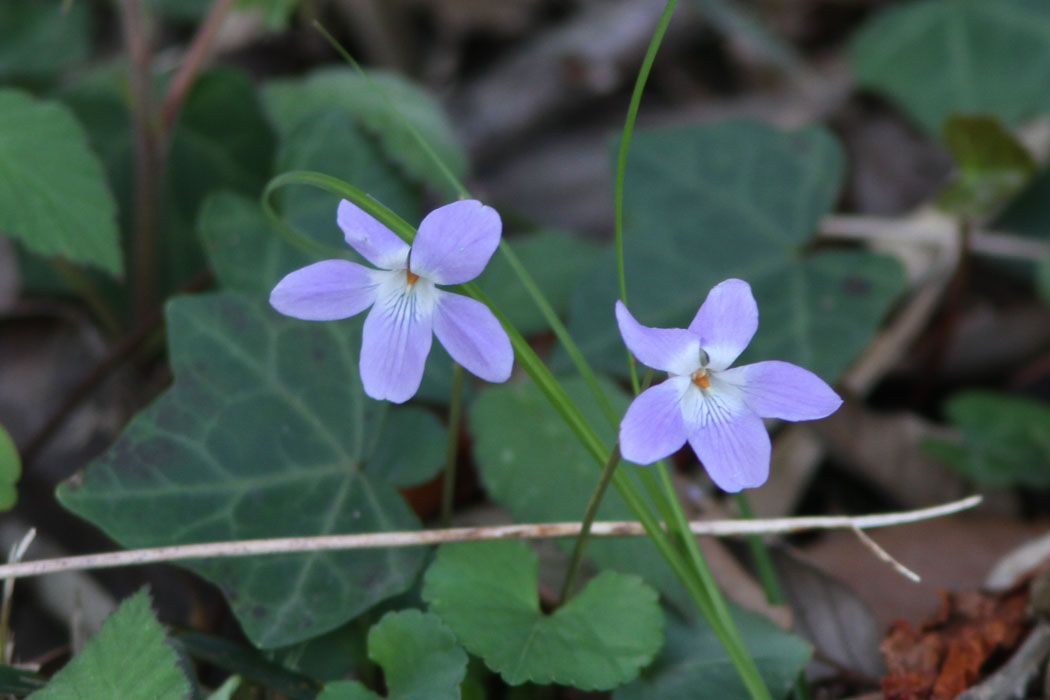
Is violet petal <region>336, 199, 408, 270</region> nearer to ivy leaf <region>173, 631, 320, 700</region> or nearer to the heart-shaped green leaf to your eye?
ivy leaf <region>173, 631, 320, 700</region>

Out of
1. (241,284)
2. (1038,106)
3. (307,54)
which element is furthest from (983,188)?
(307,54)

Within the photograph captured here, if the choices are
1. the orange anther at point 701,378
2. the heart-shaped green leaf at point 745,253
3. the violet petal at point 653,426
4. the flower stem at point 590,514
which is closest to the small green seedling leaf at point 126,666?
the flower stem at point 590,514

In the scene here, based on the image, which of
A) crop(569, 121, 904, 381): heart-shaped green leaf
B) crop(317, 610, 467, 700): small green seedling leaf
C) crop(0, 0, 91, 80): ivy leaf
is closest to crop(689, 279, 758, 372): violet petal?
crop(317, 610, 467, 700): small green seedling leaf

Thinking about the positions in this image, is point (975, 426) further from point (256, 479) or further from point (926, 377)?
point (256, 479)

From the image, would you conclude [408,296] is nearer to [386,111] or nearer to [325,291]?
[325,291]

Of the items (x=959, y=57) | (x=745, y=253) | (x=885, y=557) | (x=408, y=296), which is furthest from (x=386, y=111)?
(x=959, y=57)

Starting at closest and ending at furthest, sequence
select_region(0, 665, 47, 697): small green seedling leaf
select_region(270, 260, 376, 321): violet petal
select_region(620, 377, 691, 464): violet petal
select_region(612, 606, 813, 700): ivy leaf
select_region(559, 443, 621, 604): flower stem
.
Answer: select_region(620, 377, 691, 464): violet petal, select_region(270, 260, 376, 321): violet petal, select_region(559, 443, 621, 604): flower stem, select_region(0, 665, 47, 697): small green seedling leaf, select_region(612, 606, 813, 700): ivy leaf
